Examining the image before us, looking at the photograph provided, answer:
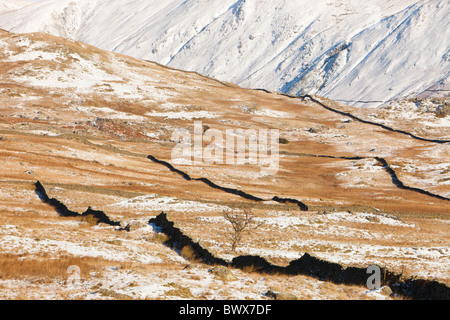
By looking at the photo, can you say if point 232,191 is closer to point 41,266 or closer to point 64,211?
point 64,211

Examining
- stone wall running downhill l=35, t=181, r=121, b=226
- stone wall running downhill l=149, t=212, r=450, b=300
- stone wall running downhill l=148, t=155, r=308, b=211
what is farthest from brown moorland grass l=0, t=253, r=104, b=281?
stone wall running downhill l=148, t=155, r=308, b=211

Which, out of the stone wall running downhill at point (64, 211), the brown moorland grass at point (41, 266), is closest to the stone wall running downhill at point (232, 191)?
the stone wall running downhill at point (64, 211)

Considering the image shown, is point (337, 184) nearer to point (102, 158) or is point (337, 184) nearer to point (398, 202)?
point (398, 202)

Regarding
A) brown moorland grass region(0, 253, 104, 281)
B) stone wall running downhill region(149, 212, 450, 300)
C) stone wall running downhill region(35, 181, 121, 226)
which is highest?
stone wall running downhill region(35, 181, 121, 226)

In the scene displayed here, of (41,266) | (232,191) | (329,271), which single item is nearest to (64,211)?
(41,266)

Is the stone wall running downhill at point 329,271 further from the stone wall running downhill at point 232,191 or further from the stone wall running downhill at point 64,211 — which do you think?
the stone wall running downhill at point 232,191

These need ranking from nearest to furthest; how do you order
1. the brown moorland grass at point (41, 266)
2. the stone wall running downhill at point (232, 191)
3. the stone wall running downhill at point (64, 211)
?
the brown moorland grass at point (41, 266) < the stone wall running downhill at point (64, 211) < the stone wall running downhill at point (232, 191)

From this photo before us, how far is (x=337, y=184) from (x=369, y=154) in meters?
30.9

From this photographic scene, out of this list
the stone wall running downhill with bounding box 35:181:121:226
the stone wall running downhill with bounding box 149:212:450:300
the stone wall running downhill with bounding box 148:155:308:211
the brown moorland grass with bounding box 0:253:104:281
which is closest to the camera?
the brown moorland grass with bounding box 0:253:104:281

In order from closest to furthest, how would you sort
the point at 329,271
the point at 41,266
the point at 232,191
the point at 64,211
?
the point at 41,266 < the point at 329,271 < the point at 64,211 < the point at 232,191

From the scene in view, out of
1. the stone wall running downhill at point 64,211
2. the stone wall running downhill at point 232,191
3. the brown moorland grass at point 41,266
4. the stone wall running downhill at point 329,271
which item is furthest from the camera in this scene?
the stone wall running downhill at point 232,191

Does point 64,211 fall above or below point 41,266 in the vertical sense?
above

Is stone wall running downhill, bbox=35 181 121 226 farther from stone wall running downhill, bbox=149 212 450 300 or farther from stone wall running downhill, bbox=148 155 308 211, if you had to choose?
stone wall running downhill, bbox=148 155 308 211
